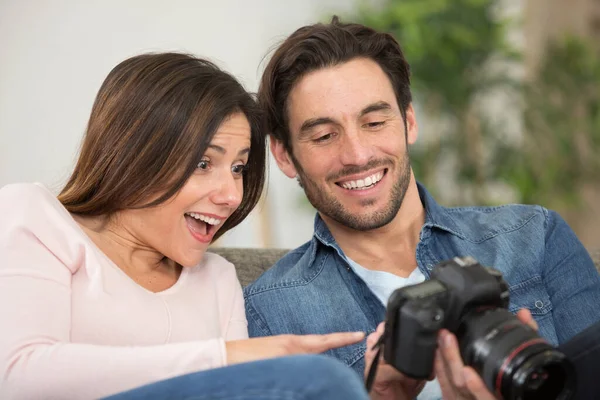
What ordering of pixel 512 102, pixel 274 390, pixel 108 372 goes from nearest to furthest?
pixel 274 390
pixel 108 372
pixel 512 102

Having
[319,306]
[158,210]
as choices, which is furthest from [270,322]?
[158,210]

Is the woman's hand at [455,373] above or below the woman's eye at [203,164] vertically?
below

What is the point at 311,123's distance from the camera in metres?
1.66

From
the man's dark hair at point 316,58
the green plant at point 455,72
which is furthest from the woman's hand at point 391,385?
the green plant at point 455,72

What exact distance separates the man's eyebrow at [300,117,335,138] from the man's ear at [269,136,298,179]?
0.11 meters

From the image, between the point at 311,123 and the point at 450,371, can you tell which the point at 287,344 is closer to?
the point at 450,371

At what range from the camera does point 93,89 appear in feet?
8.95

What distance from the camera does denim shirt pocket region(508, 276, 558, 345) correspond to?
1.54 meters

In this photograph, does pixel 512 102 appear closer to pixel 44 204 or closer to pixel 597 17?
pixel 597 17

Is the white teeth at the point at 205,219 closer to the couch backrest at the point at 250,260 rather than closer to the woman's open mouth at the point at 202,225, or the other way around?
the woman's open mouth at the point at 202,225

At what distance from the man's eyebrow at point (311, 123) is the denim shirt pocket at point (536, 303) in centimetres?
52

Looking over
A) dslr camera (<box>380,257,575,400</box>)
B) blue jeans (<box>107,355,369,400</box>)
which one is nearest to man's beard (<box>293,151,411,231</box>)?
dslr camera (<box>380,257,575,400</box>)

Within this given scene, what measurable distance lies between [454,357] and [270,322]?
58cm

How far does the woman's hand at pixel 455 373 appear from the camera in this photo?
1061 mm
